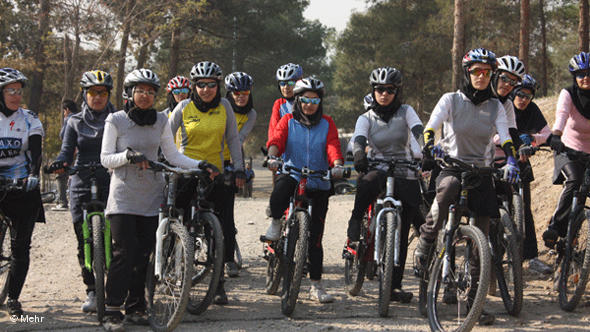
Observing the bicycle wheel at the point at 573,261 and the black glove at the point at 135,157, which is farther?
the bicycle wheel at the point at 573,261

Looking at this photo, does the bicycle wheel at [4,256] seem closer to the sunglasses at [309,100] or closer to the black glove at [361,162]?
the sunglasses at [309,100]

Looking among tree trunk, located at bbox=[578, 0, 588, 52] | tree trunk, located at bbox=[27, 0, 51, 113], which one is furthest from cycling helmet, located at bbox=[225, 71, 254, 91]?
tree trunk, located at bbox=[578, 0, 588, 52]

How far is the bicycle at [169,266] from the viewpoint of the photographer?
522 centimetres

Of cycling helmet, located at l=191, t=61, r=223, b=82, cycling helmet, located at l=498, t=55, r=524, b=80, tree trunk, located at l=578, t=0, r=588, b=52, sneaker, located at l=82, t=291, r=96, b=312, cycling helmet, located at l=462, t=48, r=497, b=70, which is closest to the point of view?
cycling helmet, located at l=462, t=48, r=497, b=70

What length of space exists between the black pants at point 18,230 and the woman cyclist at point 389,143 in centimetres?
313

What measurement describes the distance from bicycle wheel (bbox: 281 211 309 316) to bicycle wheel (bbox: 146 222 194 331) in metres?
1.05

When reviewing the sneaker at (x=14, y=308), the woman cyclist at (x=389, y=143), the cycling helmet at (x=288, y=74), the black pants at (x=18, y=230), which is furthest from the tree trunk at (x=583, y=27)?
the sneaker at (x=14, y=308)

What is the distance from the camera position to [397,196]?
20.7ft

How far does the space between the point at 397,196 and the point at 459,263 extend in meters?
1.15

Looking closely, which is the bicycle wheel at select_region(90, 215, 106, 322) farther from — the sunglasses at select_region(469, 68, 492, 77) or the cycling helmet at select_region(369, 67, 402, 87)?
the sunglasses at select_region(469, 68, 492, 77)

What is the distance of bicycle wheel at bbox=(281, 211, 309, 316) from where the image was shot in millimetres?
5812

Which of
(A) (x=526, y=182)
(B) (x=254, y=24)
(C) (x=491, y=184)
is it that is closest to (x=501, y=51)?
(B) (x=254, y=24)

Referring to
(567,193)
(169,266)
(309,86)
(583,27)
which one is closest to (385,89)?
(309,86)

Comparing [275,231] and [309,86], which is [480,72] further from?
[275,231]
